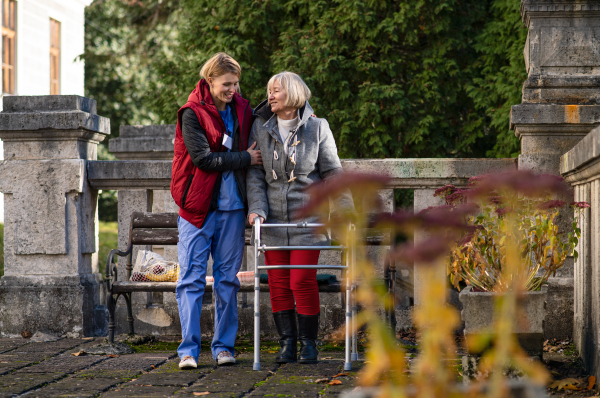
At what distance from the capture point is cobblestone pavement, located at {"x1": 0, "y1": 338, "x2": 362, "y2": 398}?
3.82 meters

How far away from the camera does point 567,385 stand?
3756mm

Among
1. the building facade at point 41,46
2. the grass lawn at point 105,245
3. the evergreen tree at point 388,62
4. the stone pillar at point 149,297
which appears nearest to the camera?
the stone pillar at point 149,297

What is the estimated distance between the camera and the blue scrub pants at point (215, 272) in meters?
4.50

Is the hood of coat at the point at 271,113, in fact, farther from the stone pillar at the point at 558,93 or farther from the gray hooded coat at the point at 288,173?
the stone pillar at the point at 558,93

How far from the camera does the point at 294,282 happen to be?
4.49m

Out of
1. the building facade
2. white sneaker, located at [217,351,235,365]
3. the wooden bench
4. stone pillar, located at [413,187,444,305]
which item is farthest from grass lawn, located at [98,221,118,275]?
white sneaker, located at [217,351,235,365]

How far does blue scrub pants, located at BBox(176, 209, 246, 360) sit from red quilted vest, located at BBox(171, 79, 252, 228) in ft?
0.32

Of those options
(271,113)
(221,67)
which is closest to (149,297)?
(271,113)

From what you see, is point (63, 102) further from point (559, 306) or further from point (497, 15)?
point (497, 15)

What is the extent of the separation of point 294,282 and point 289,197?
53 centimetres

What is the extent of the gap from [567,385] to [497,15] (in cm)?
799

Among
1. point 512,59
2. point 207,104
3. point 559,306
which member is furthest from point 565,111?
point 512,59

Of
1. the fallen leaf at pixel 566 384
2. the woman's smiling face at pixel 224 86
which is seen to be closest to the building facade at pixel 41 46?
the woman's smiling face at pixel 224 86

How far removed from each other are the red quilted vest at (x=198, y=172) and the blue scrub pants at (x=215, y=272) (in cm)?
10
